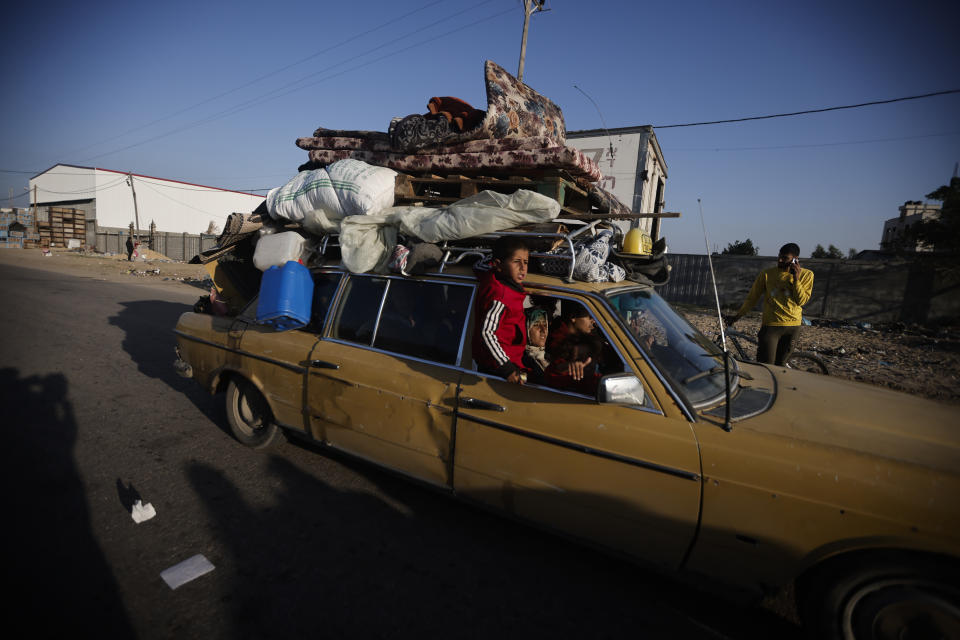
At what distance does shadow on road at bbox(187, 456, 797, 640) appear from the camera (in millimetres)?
2145

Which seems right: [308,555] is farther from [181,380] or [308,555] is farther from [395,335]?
[181,380]

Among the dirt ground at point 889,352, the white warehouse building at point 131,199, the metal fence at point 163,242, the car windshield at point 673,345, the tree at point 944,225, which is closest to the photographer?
the car windshield at point 673,345

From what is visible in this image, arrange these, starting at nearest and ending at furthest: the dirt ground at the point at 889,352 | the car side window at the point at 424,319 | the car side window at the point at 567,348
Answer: the car side window at the point at 567,348 → the car side window at the point at 424,319 → the dirt ground at the point at 889,352

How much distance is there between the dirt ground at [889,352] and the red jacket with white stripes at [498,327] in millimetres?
6755

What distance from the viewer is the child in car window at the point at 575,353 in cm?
242

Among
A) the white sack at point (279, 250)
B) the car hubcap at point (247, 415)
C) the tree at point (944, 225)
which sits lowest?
the car hubcap at point (247, 415)

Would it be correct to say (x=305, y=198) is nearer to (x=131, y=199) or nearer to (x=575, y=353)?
(x=575, y=353)

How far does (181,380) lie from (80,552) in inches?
135

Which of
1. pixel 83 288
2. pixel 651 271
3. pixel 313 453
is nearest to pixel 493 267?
pixel 651 271

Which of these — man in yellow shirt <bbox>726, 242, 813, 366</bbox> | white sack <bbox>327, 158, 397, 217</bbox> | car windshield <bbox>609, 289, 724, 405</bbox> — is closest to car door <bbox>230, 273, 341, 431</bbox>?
white sack <bbox>327, 158, 397, 217</bbox>

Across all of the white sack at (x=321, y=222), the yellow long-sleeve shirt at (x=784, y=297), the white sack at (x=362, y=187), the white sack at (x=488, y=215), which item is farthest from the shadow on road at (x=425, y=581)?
the yellow long-sleeve shirt at (x=784, y=297)

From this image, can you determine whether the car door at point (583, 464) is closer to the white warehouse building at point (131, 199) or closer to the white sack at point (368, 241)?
the white sack at point (368, 241)

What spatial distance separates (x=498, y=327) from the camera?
2.51 m

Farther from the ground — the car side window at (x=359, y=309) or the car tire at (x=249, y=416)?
the car side window at (x=359, y=309)
